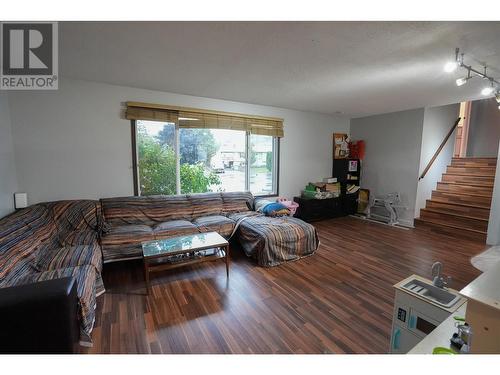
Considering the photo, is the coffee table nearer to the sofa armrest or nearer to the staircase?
the sofa armrest

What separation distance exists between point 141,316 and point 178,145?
2541 mm

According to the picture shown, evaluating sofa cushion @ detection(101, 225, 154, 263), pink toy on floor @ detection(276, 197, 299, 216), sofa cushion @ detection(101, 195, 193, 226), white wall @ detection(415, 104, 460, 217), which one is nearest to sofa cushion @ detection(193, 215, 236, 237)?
sofa cushion @ detection(101, 195, 193, 226)

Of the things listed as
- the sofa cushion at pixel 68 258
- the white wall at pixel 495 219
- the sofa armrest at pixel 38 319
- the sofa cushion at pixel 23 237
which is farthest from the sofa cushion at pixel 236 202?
the white wall at pixel 495 219

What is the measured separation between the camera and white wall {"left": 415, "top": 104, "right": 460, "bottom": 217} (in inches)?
182

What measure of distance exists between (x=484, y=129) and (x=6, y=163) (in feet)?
29.8

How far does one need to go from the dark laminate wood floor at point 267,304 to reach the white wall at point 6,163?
1.27 meters

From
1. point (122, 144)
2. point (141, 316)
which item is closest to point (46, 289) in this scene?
Answer: point (141, 316)

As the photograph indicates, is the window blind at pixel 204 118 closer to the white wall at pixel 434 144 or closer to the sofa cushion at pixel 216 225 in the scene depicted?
the sofa cushion at pixel 216 225

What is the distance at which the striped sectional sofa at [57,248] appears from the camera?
175 cm

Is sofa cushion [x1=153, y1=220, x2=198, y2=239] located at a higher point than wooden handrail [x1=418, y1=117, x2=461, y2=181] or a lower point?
lower

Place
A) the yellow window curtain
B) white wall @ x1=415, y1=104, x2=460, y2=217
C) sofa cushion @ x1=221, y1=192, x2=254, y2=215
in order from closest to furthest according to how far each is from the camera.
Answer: the yellow window curtain, sofa cushion @ x1=221, y1=192, x2=254, y2=215, white wall @ x1=415, y1=104, x2=460, y2=217

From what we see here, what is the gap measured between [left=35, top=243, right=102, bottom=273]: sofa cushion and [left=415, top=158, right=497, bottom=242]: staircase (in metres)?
5.50

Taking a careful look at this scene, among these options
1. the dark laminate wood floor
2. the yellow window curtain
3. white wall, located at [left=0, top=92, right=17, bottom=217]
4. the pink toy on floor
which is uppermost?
the yellow window curtain

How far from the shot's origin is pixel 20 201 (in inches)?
109
